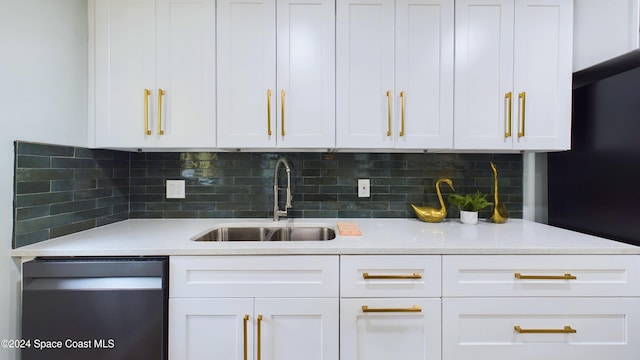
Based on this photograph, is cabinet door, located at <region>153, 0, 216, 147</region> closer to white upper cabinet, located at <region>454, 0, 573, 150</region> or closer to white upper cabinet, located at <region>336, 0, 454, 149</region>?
white upper cabinet, located at <region>336, 0, 454, 149</region>

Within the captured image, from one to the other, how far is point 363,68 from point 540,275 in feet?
4.23

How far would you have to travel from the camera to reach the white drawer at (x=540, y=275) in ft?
4.03

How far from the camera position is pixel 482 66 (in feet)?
5.07

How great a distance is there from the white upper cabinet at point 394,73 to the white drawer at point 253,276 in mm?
674

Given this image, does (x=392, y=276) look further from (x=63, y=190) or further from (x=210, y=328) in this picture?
(x=63, y=190)

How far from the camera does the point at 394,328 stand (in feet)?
4.05

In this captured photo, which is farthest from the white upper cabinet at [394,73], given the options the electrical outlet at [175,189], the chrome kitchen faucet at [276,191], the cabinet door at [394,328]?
the electrical outlet at [175,189]

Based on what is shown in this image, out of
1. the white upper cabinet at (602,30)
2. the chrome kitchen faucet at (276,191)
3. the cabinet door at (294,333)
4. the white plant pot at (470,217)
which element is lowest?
the cabinet door at (294,333)

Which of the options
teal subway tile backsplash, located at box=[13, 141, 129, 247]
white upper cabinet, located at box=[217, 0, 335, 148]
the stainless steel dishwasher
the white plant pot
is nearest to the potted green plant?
the white plant pot

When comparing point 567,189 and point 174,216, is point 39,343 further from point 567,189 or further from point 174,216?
point 567,189

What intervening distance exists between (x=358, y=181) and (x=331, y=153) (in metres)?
0.26

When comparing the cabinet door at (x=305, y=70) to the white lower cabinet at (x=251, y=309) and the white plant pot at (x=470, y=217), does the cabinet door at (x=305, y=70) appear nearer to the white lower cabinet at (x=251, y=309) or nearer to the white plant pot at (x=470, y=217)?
the white lower cabinet at (x=251, y=309)

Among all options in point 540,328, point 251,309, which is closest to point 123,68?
point 251,309

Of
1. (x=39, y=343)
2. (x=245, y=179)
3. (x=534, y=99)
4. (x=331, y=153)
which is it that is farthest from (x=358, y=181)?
(x=39, y=343)
